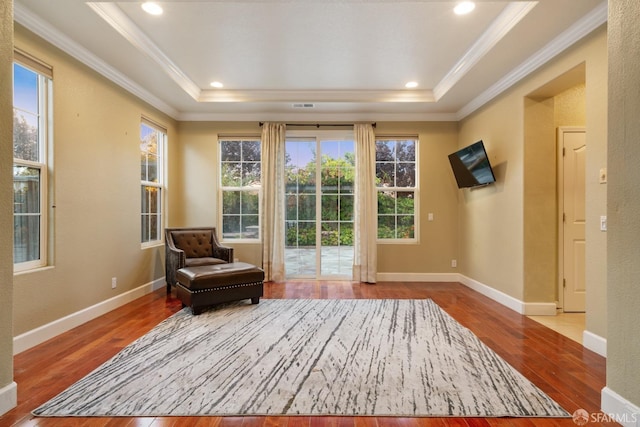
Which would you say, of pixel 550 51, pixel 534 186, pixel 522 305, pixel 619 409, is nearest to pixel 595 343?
pixel 522 305

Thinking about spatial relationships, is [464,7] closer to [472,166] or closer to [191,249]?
[472,166]

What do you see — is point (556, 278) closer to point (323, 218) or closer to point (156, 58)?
point (323, 218)

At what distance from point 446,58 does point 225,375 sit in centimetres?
390

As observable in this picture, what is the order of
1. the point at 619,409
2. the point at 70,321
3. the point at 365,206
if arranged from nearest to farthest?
the point at 619,409 < the point at 70,321 < the point at 365,206

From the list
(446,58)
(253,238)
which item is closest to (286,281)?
(253,238)

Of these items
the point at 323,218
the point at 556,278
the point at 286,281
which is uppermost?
the point at 323,218

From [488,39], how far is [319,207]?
3216 millimetres

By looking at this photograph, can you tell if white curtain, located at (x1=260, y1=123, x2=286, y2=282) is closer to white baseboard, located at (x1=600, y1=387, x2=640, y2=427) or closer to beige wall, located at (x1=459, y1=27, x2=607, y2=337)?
beige wall, located at (x1=459, y1=27, x2=607, y2=337)

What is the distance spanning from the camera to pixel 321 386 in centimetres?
201

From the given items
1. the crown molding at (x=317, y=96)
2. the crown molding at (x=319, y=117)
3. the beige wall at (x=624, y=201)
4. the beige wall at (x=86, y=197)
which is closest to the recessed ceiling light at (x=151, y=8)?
the beige wall at (x=86, y=197)

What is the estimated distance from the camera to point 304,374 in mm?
2158

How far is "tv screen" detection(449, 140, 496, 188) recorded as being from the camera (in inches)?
159

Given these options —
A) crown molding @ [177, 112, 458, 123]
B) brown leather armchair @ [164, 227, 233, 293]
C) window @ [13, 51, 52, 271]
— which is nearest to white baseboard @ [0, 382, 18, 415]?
window @ [13, 51, 52, 271]

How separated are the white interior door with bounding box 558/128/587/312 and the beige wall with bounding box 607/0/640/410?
2.04 meters
